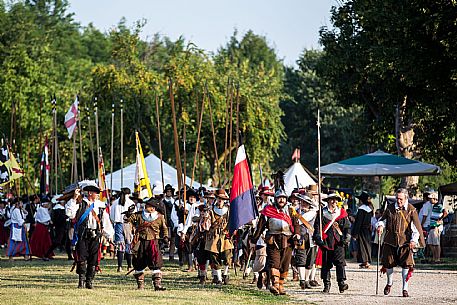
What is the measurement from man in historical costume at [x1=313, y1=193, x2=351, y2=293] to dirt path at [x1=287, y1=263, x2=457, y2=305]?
31cm

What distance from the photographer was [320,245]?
1841 cm

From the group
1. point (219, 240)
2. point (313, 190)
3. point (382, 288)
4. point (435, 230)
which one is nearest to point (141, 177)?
point (313, 190)

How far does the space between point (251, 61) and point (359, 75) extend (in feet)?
196

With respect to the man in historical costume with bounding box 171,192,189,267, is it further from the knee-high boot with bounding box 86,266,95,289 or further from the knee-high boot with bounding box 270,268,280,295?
the knee-high boot with bounding box 270,268,280,295

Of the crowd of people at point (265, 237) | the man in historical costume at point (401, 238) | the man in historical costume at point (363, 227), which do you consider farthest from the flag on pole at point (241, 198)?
the man in historical costume at point (363, 227)

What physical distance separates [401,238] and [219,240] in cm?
391

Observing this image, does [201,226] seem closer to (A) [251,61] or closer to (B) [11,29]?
(B) [11,29]

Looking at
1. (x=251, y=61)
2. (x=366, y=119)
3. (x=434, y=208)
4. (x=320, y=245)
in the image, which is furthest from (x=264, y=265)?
(x=251, y=61)

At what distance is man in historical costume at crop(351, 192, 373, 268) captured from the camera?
2595cm

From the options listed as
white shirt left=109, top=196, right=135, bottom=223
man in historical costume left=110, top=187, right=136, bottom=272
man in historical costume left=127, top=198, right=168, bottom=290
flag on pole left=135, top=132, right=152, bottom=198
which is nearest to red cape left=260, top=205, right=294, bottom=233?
man in historical costume left=127, top=198, right=168, bottom=290

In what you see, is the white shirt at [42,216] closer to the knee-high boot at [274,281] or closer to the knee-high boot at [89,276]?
the knee-high boot at [89,276]

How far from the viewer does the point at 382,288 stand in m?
19.4

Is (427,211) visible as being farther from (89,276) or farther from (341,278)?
(89,276)

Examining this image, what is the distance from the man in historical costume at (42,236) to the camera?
1160 inches
